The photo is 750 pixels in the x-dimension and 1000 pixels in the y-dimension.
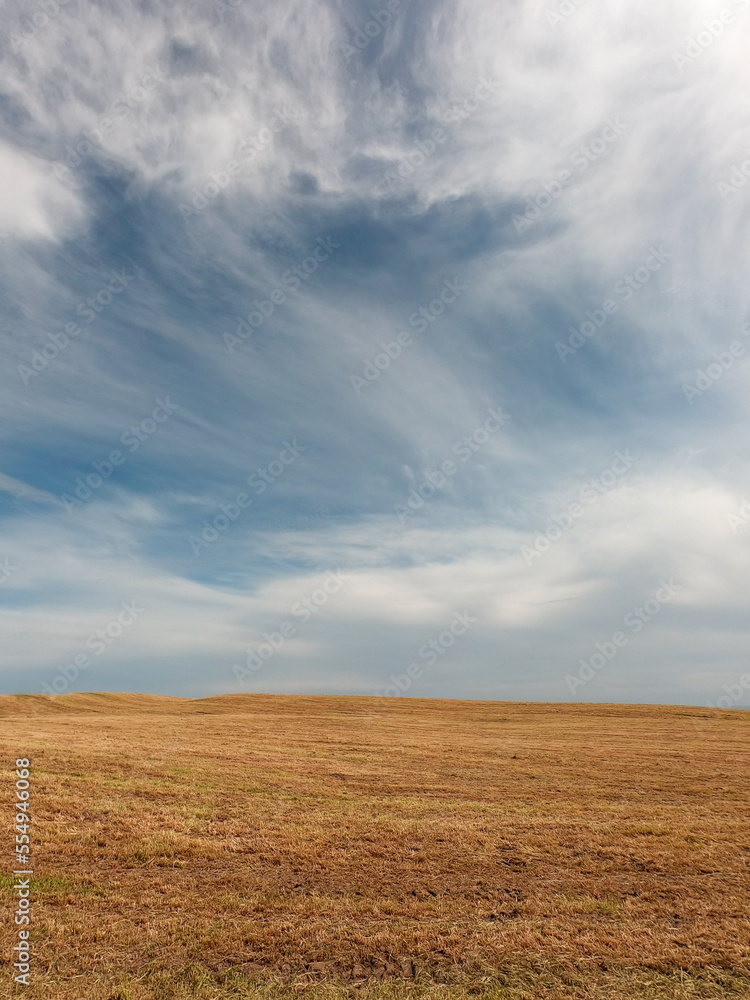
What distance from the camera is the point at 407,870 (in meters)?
13.4

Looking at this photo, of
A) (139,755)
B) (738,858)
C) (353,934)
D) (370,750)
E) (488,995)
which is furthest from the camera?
(370,750)

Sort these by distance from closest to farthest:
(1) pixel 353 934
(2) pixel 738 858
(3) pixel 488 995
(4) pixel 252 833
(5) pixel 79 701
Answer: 1. (3) pixel 488 995
2. (1) pixel 353 934
3. (2) pixel 738 858
4. (4) pixel 252 833
5. (5) pixel 79 701

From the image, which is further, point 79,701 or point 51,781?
point 79,701

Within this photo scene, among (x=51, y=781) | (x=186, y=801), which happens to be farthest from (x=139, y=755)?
(x=186, y=801)

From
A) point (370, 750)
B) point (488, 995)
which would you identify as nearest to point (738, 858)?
point (488, 995)

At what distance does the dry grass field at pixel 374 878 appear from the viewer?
893cm

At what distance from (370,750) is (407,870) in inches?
816

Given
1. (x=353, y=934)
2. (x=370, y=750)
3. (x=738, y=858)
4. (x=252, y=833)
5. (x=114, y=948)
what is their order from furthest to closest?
(x=370, y=750) → (x=252, y=833) → (x=738, y=858) → (x=353, y=934) → (x=114, y=948)

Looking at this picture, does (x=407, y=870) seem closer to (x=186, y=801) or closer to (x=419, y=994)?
A: (x=419, y=994)

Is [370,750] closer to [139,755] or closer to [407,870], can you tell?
[139,755]

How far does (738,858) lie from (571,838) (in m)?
4.31

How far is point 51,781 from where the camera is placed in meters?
19.4

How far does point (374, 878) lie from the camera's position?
12906 mm

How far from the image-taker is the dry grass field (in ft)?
29.3
